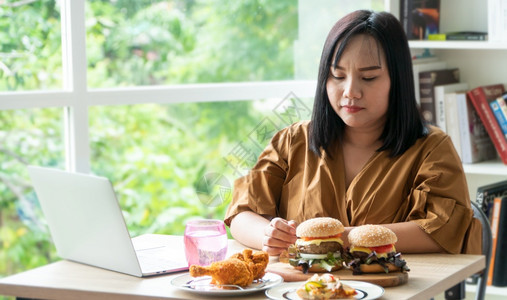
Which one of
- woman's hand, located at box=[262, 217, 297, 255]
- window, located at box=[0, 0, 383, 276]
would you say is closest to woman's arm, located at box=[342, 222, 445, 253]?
woman's hand, located at box=[262, 217, 297, 255]

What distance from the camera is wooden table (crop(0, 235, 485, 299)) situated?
5.37 ft

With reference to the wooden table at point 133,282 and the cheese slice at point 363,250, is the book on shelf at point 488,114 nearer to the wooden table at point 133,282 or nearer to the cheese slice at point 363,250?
the wooden table at point 133,282

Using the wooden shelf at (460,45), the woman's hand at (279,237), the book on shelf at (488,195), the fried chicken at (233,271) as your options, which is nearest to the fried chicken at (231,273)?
the fried chicken at (233,271)

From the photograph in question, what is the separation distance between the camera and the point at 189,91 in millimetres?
3109

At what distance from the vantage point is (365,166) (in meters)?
2.16

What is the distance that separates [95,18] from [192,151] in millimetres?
991

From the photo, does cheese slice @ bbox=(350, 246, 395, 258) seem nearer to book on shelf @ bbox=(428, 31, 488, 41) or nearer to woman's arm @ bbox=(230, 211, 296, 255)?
woman's arm @ bbox=(230, 211, 296, 255)

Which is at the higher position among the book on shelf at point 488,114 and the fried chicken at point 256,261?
the book on shelf at point 488,114

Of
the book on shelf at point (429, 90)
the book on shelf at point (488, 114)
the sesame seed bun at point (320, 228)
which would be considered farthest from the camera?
the book on shelf at point (429, 90)

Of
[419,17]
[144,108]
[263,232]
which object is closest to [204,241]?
[263,232]

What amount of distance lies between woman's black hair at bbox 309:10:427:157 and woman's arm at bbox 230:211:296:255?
366 mm

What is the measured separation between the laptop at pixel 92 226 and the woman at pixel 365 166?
28 centimetres

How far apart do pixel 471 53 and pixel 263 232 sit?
1622 mm

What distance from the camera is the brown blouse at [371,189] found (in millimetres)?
2025
